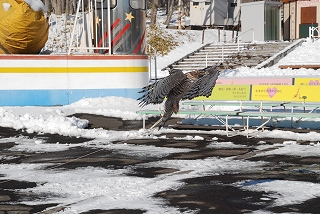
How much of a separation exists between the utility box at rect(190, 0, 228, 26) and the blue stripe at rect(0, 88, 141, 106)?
73.2 ft

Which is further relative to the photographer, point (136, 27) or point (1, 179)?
point (136, 27)

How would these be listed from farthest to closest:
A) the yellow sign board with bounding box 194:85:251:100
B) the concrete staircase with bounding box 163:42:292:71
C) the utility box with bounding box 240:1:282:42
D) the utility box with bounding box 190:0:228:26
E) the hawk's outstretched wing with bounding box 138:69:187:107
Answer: the utility box with bounding box 190:0:228:26, the utility box with bounding box 240:1:282:42, the concrete staircase with bounding box 163:42:292:71, the yellow sign board with bounding box 194:85:251:100, the hawk's outstretched wing with bounding box 138:69:187:107

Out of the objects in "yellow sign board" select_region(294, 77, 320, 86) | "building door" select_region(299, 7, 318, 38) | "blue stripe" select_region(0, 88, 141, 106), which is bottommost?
"blue stripe" select_region(0, 88, 141, 106)

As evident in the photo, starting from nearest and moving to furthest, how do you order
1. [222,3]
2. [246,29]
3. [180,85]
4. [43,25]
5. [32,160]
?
[180,85] → [32,160] → [43,25] → [246,29] → [222,3]

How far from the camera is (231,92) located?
16.3m

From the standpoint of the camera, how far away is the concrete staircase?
2917 cm

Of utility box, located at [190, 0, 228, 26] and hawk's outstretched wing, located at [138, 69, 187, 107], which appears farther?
utility box, located at [190, 0, 228, 26]

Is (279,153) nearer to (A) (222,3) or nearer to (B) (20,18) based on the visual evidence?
(B) (20,18)

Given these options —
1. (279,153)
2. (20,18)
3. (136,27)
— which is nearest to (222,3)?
(136,27)

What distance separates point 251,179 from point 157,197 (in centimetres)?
177

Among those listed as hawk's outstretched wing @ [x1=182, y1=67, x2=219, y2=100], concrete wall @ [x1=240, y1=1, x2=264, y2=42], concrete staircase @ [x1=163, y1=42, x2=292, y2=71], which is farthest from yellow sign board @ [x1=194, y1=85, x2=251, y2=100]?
concrete wall @ [x1=240, y1=1, x2=264, y2=42]

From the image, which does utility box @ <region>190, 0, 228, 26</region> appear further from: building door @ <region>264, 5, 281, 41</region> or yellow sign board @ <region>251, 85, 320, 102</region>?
yellow sign board @ <region>251, 85, 320, 102</region>

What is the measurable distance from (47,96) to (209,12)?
23.4 meters

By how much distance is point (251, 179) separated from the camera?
9.57 m
